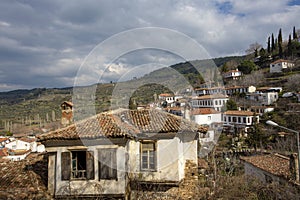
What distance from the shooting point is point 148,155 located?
11438 mm

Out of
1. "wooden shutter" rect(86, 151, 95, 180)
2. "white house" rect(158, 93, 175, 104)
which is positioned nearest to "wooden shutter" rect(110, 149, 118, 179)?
"wooden shutter" rect(86, 151, 95, 180)

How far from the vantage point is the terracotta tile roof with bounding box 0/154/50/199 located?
972 cm

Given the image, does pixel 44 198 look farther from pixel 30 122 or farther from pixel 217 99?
pixel 30 122

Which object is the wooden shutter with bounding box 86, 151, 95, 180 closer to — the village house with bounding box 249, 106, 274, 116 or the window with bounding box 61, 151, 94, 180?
the window with bounding box 61, 151, 94, 180

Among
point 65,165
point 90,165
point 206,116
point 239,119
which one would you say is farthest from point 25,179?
point 239,119

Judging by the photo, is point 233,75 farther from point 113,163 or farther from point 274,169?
point 113,163

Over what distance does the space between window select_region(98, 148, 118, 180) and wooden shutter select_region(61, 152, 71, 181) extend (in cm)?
131

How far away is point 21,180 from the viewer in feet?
35.6

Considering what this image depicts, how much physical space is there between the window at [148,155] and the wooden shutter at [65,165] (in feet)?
10.5

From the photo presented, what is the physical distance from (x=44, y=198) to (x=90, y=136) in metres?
2.99

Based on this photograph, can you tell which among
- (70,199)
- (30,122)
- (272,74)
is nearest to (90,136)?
(70,199)

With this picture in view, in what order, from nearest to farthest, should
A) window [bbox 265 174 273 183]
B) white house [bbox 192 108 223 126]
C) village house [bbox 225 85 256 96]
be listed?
1. window [bbox 265 174 273 183]
2. white house [bbox 192 108 223 126]
3. village house [bbox 225 85 256 96]

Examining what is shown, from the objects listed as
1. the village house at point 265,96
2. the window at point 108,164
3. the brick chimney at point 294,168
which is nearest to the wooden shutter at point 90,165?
the window at point 108,164

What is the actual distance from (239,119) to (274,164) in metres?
26.8
